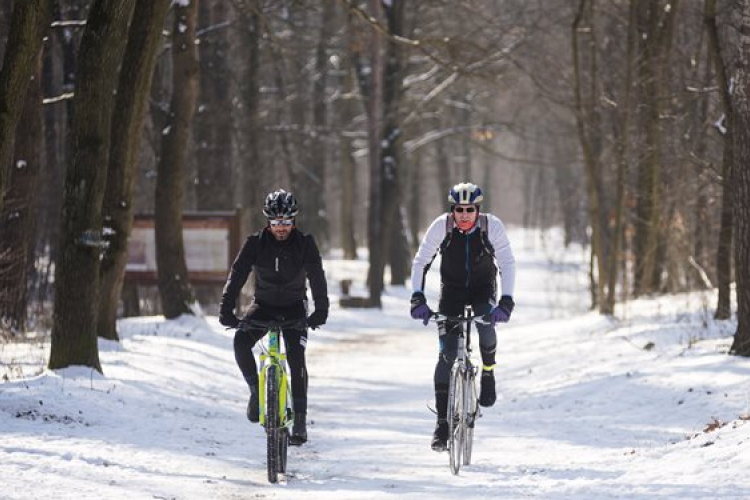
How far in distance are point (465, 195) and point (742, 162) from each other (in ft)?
16.5

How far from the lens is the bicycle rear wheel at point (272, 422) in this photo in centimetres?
875

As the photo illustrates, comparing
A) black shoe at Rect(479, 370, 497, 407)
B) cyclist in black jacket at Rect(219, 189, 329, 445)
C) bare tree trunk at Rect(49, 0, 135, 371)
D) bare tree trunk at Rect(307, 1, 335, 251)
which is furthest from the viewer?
bare tree trunk at Rect(307, 1, 335, 251)

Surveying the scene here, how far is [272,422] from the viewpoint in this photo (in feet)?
28.7

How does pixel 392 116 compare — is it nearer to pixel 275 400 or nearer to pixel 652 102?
pixel 652 102

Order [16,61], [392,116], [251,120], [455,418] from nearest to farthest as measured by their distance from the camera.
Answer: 1. [455,418]
2. [16,61]
3. [392,116]
4. [251,120]

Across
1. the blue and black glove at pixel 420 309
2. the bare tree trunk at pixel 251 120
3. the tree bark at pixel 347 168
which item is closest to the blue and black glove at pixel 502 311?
the blue and black glove at pixel 420 309

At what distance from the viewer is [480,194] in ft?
30.8

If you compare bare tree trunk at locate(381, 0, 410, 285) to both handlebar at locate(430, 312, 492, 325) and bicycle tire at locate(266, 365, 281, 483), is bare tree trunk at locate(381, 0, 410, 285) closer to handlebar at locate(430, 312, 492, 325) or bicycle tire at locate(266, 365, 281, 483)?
handlebar at locate(430, 312, 492, 325)

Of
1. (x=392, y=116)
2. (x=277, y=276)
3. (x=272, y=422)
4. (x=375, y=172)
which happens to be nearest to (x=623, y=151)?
(x=375, y=172)

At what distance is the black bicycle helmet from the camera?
9.13 metres

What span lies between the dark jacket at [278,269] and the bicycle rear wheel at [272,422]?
2.19ft

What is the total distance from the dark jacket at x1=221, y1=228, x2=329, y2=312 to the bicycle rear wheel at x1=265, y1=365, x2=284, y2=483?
0.67 meters

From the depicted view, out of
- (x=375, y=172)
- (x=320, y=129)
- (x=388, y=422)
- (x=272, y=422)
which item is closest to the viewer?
(x=272, y=422)

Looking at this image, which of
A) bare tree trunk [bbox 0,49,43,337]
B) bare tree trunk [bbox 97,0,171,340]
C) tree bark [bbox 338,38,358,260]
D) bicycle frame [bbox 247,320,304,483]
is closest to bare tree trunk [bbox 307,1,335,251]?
tree bark [bbox 338,38,358,260]
